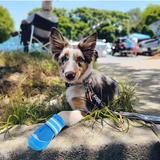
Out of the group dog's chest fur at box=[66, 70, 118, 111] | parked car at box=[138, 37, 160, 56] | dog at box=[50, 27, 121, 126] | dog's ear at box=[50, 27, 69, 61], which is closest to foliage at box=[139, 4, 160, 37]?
parked car at box=[138, 37, 160, 56]

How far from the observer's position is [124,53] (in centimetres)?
1812

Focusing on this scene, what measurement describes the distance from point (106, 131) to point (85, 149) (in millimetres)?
341

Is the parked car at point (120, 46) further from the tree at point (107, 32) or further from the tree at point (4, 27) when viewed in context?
the tree at point (107, 32)

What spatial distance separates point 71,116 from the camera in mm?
1793

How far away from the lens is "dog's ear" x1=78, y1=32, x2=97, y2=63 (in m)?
1.84

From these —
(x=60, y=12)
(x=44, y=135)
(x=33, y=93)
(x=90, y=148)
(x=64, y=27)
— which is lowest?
(x=33, y=93)

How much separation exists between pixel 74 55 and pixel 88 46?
21 centimetres

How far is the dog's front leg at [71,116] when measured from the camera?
176 cm

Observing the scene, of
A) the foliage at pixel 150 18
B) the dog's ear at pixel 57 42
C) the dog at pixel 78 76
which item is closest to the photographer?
the dog at pixel 78 76

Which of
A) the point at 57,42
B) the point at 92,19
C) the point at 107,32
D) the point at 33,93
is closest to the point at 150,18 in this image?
the point at 107,32

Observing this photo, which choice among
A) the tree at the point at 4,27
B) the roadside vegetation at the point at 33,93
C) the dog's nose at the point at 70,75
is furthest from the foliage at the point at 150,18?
the dog's nose at the point at 70,75

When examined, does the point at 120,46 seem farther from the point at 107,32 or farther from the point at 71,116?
the point at 107,32

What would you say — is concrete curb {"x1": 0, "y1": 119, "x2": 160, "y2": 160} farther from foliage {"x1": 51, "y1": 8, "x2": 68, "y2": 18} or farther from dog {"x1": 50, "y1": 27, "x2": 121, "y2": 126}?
foliage {"x1": 51, "y1": 8, "x2": 68, "y2": 18}

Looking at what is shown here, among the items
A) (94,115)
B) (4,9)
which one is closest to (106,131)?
(94,115)
